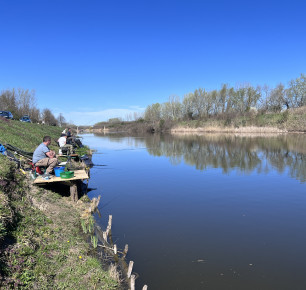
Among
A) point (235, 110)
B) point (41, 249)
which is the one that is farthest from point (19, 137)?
point (235, 110)

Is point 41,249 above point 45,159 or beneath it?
beneath

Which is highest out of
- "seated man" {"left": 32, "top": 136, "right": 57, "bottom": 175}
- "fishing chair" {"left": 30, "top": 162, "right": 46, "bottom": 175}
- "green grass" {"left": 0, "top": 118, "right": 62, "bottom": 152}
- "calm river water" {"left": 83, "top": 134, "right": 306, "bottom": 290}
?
"green grass" {"left": 0, "top": 118, "right": 62, "bottom": 152}

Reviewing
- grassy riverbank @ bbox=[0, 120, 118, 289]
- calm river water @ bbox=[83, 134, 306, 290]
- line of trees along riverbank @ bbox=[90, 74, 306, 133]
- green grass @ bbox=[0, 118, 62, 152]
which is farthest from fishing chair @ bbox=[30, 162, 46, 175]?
line of trees along riverbank @ bbox=[90, 74, 306, 133]

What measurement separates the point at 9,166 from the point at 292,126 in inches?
1849

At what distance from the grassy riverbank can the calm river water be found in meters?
1.13

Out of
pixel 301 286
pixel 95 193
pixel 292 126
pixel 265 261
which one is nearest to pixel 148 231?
pixel 265 261

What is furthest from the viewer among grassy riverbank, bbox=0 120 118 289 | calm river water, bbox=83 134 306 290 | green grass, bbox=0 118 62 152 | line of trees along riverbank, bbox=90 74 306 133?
line of trees along riverbank, bbox=90 74 306 133

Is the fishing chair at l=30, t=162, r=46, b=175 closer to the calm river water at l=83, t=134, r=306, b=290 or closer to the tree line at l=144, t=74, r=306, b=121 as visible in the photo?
the calm river water at l=83, t=134, r=306, b=290

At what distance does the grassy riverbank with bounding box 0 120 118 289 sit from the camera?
4.20 meters

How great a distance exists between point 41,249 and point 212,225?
5046 millimetres

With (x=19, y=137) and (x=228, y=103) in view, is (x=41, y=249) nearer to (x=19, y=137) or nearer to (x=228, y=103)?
(x=19, y=137)

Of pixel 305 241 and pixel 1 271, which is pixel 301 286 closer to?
pixel 305 241

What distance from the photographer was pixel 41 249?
5008 mm

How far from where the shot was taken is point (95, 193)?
11836 millimetres
